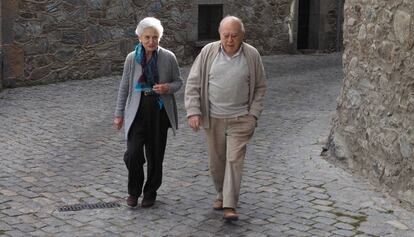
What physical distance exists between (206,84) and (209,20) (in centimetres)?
1045

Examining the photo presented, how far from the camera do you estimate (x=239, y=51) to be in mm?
4973

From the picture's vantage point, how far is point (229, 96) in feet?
16.2

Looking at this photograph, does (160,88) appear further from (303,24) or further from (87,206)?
(303,24)

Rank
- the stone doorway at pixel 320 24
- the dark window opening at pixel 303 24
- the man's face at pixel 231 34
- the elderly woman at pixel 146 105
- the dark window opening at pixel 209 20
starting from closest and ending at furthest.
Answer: the man's face at pixel 231 34
the elderly woman at pixel 146 105
the dark window opening at pixel 209 20
the stone doorway at pixel 320 24
the dark window opening at pixel 303 24

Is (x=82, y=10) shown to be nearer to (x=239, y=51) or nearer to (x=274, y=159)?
(x=274, y=159)

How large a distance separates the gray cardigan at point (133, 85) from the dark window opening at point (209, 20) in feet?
32.2

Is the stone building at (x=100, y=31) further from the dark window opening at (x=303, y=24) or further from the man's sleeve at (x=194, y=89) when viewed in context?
the man's sleeve at (x=194, y=89)

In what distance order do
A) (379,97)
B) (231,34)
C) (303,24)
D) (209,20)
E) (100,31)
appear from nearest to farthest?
(231,34), (379,97), (100,31), (209,20), (303,24)

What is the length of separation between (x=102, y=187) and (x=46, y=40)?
6113 millimetres

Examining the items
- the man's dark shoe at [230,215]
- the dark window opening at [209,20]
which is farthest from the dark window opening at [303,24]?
the man's dark shoe at [230,215]

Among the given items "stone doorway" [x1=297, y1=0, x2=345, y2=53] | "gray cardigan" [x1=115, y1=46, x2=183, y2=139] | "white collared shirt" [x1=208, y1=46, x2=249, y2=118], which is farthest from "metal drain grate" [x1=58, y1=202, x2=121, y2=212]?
"stone doorway" [x1=297, y1=0, x2=345, y2=53]

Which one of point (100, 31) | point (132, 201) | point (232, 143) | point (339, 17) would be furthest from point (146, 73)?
point (339, 17)

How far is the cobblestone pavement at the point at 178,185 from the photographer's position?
488 centimetres

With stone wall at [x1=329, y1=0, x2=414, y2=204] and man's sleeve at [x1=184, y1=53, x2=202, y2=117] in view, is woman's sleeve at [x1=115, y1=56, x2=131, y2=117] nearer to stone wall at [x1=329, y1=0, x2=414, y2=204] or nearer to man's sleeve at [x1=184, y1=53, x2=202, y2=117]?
A: man's sleeve at [x1=184, y1=53, x2=202, y2=117]
